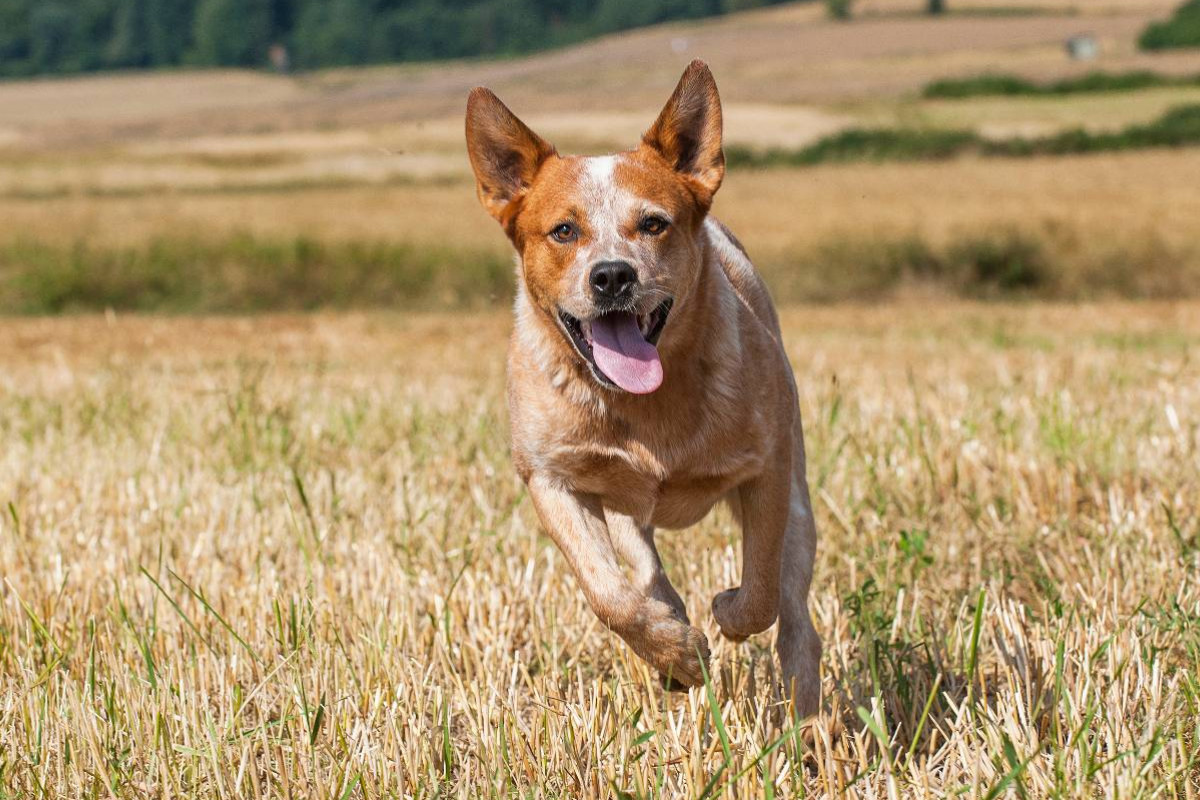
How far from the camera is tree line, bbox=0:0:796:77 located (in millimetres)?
57562

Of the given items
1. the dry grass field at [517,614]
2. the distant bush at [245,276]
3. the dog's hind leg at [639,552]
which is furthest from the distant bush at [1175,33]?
the dog's hind leg at [639,552]

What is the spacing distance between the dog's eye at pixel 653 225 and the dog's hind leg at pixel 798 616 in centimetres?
87

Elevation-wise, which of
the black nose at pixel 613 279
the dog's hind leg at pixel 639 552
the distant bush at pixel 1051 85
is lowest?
the distant bush at pixel 1051 85

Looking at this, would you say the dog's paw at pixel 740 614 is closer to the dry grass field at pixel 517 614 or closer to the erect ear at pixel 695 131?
the dry grass field at pixel 517 614

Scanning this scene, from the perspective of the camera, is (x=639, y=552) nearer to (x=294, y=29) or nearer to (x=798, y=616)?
(x=798, y=616)

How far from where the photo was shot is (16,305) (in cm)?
2020

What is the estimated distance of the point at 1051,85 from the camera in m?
37.1

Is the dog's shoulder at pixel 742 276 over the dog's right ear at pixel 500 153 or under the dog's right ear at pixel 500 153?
under

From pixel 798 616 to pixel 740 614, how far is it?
325mm

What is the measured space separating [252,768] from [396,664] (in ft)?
2.23

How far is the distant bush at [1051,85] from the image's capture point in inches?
1437

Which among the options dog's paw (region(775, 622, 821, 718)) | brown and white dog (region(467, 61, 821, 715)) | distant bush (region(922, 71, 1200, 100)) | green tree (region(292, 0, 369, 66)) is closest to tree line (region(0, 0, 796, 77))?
green tree (region(292, 0, 369, 66))

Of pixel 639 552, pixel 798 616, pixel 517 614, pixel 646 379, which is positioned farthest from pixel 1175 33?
pixel 646 379

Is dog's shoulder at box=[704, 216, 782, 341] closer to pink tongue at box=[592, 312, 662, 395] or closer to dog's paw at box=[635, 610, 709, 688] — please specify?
pink tongue at box=[592, 312, 662, 395]
